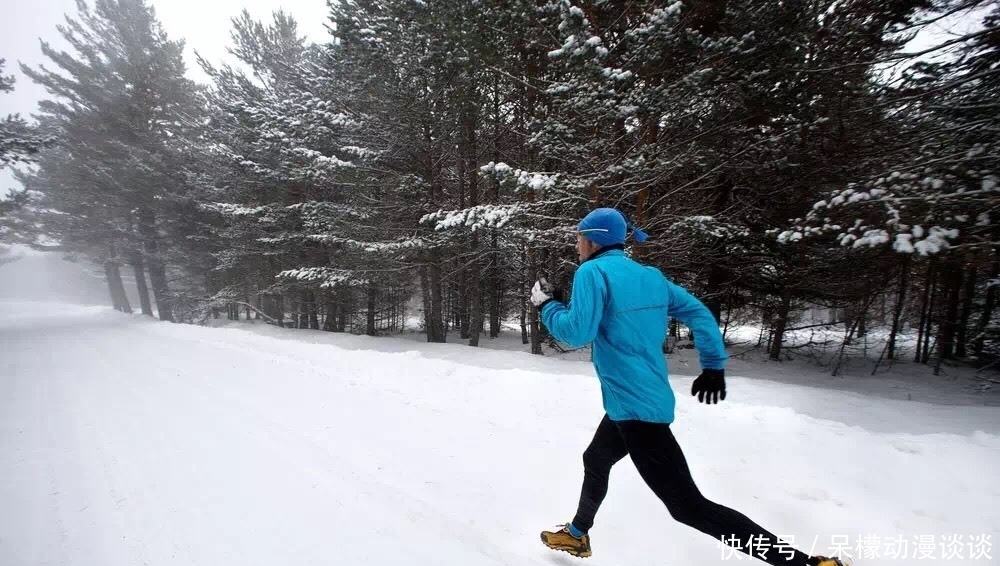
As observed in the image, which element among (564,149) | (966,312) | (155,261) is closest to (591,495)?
(564,149)

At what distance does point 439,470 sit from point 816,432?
3.60m

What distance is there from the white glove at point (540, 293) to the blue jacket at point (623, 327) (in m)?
0.08

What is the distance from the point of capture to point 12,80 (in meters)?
12.4

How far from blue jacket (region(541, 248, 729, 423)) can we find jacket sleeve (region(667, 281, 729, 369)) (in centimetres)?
2

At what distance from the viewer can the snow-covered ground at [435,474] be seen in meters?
2.35

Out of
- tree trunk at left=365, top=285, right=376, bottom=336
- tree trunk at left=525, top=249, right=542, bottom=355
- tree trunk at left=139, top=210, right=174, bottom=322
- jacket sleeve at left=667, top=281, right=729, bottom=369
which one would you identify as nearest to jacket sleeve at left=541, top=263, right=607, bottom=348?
jacket sleeve at left=667, top=281, right=729, bottom=369

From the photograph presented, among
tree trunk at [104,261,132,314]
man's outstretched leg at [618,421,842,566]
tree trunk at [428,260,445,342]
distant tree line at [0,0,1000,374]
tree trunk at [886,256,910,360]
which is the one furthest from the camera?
tree trunk at [104,261,132,314]

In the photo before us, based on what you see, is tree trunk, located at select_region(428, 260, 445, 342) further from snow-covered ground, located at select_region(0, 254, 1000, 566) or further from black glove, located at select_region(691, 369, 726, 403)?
black glove, located at select_region(691, 369, 726, 403)

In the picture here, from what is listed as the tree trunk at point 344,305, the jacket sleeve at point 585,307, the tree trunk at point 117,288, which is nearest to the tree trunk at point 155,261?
the tree trunk at point 344,305

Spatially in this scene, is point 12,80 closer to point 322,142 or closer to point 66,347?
point 66,347

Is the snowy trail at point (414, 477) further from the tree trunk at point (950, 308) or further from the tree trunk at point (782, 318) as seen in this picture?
the tree trunk at point (950, 308)

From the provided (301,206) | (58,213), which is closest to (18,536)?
(301,206)

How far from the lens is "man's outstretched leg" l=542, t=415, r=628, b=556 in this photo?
2.21 metres

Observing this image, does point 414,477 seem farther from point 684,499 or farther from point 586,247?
point 586,247
